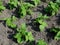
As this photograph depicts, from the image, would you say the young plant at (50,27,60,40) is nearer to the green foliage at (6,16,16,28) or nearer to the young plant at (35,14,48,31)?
the young plant at (35,14,48,31)

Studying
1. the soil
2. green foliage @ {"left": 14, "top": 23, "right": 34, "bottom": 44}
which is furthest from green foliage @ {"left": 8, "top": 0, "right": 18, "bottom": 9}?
green foliage @ {"left": 14, "top": 23, "right": 34, "bottom": 44}

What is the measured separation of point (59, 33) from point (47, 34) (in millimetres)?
284

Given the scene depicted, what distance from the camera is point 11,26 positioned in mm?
4191

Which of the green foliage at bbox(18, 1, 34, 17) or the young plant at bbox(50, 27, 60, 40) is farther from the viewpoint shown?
the green foliage at bbox(18, 1, 34, 17)

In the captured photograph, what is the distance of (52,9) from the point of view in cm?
442

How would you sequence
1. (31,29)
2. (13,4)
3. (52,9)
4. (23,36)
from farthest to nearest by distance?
(13,4) → (52,9) → (31,29) → (23,36)

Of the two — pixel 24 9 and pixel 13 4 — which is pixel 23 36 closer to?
pixel 24 9

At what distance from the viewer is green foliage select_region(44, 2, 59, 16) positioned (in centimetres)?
443

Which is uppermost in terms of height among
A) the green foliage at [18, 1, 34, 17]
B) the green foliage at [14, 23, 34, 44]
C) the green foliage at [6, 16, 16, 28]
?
the green foliage at [18, 1, 34, 17]

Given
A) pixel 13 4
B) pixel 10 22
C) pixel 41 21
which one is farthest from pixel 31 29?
pixel 13 4

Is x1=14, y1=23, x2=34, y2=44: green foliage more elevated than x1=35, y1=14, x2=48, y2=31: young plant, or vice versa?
x1=35, y1=14, x2=48, y2=31: young plant

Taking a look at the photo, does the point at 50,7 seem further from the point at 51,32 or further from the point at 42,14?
the point at 51,32

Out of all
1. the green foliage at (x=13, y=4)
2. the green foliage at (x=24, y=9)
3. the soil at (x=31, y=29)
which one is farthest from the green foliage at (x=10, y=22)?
the green foliage at (x=13, y=4)

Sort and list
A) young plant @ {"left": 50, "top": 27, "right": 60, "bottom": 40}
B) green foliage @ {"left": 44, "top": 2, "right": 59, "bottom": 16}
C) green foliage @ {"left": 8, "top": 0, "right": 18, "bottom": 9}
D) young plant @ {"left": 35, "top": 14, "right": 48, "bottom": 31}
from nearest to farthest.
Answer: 1. young plant @ {"left": 50, "top": 27, "right": 60, "bottom": 40}
2. young plant @ {"left": 35, "top": 14, "right": 48, "bottom": 31}
3. green foliage @ {"left": 44, "top": 2, "right": 59, "bottom": 16}
4. green foliage @ {"left": 8, "top": 0, "right": 18, "bottom": 9}
